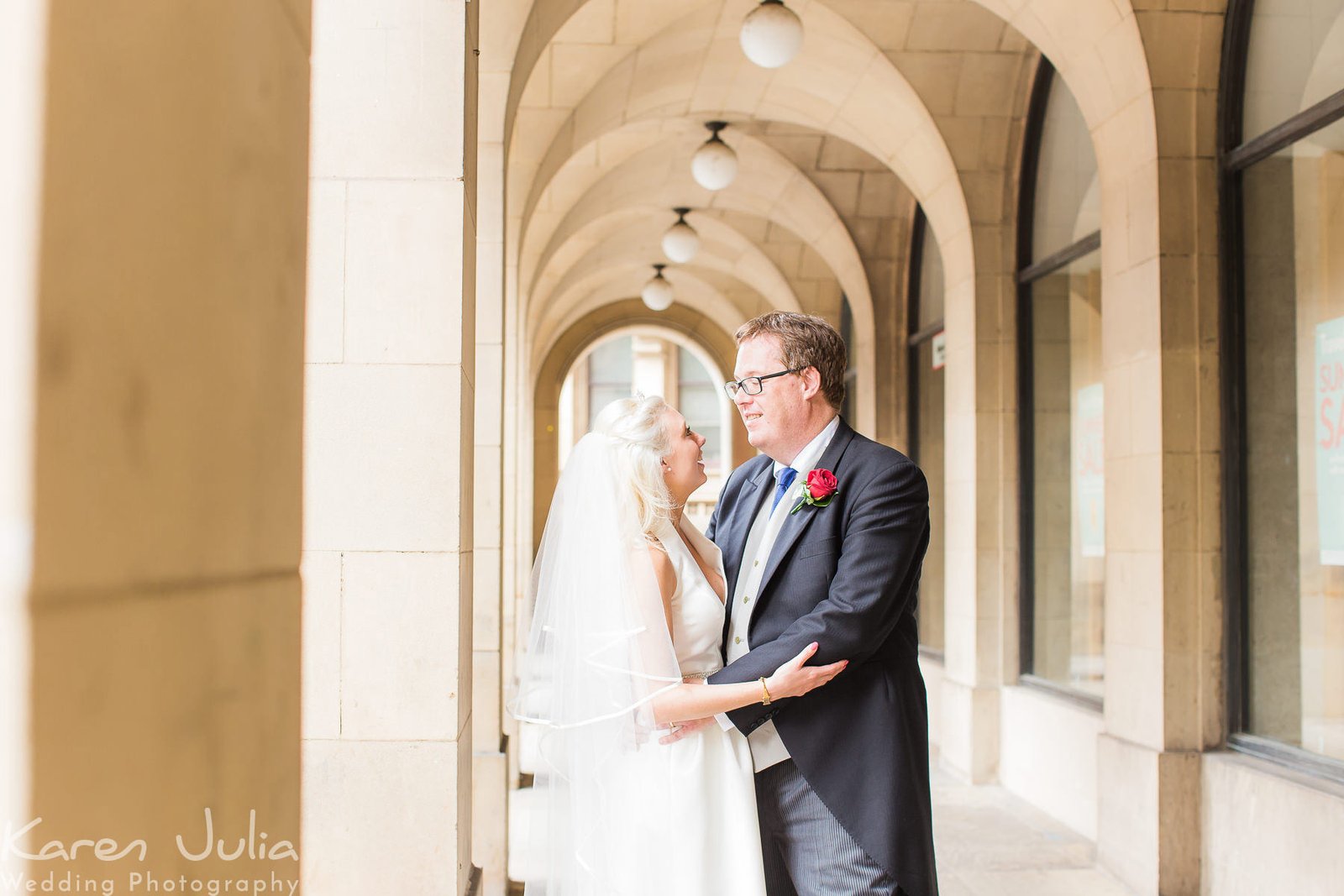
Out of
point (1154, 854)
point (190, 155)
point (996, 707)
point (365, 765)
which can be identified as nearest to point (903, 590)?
point (365, 765)

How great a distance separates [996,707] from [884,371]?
14.4ft

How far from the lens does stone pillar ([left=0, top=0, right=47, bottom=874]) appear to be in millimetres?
585

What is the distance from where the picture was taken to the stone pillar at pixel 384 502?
3.64 meters

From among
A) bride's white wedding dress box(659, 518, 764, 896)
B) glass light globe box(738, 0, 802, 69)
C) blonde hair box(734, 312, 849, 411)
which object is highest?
glass light globe box(738, 0, 802, 69)

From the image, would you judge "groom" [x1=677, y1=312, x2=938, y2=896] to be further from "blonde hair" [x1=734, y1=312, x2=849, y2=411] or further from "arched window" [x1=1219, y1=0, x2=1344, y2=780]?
"arched window" [x1=1219, y1=0, x2=1344, y2=780]

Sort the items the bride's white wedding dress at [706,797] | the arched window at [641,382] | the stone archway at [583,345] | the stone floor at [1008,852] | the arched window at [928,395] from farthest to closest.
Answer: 1. the arched window at [641,382]
2. the stone archway at [583,345]
3. the arched window at [928,395]
4. the stone floor at [1008,852]
5. the bride's white wedding dress at [706,797]

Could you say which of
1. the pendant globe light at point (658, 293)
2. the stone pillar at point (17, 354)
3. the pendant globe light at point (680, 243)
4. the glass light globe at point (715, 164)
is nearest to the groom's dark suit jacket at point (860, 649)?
the stone pillar at point (17, 354)

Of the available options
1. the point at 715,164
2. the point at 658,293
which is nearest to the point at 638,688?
the point at 715,164

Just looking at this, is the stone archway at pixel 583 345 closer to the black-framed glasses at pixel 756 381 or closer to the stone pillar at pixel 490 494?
the stone pillar at pixel 490 494

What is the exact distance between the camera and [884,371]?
12.3 meters

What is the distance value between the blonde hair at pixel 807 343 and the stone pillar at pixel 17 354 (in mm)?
2510

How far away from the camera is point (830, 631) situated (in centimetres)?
280

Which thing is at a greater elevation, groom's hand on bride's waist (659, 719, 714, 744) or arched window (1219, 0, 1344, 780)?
arched window (1219, 0, 1344, 780)

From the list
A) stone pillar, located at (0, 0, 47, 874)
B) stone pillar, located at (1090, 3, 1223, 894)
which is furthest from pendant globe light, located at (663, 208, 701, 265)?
stone pillar, located at (0, 0, 47, 874)
